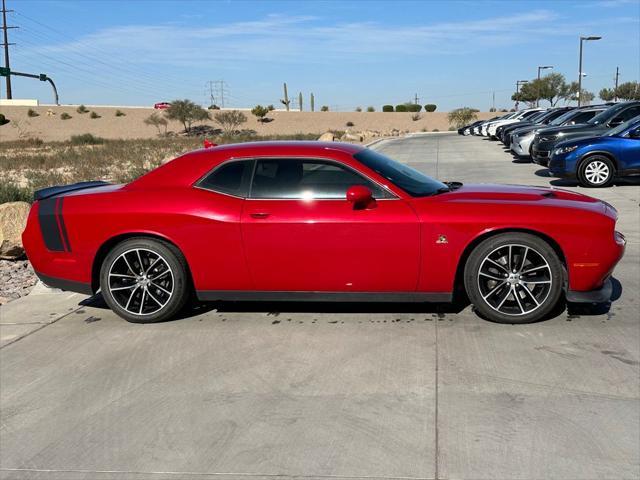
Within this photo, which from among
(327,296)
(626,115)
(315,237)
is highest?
(626,115)

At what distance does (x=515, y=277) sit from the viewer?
17.1ft

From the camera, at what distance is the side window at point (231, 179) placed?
5.53m

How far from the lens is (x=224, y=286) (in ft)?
18.1

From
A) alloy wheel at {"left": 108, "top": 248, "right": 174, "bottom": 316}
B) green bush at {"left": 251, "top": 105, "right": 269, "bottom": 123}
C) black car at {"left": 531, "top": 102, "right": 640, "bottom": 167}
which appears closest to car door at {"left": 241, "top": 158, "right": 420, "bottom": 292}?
alloy wheel at {"left": 108, "top": 248, "right": 174, "bottom": 316}

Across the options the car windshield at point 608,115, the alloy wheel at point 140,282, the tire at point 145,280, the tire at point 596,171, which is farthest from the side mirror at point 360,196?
the car windshield at point 608,115

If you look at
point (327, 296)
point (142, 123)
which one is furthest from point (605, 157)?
point (142, 123)

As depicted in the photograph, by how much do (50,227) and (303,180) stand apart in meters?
2.27

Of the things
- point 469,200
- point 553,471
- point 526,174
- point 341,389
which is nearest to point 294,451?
point 341,389

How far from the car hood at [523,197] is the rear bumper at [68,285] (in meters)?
3.10

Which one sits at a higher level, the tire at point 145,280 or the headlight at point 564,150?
the headlight at point 564,150

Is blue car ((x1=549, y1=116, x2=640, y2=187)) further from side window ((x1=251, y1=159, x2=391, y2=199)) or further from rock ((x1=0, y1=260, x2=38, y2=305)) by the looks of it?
rock ((x1=0, y1=260, x2=38, y2=305))

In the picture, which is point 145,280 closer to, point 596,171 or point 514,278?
point 514,278

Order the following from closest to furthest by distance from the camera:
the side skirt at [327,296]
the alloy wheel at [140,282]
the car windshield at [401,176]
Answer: the side skirt at [327,296]
the car windshield at [401,176]
the alloy wheel at [140,282]

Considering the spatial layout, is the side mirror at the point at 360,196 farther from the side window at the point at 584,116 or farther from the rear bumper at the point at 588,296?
the side window at the point at 584,116
